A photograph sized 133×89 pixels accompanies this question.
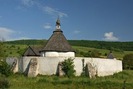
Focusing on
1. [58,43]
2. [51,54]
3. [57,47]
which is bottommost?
[51,54]

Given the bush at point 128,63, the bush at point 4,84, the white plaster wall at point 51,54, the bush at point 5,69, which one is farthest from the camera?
the bush at point 128,63

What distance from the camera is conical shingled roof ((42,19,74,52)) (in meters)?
41.4

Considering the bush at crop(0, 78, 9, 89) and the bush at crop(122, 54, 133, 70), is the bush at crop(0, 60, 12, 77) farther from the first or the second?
the bush at crop(122, 54, 133, 70)

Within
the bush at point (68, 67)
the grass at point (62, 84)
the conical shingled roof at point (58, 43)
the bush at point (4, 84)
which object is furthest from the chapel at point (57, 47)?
the bush at point (4, 84)

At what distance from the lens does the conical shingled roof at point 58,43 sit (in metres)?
41.4

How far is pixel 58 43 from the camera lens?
4188 centimetres

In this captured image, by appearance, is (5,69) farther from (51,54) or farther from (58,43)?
(58,43)

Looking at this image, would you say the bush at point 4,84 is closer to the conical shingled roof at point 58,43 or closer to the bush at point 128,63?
the conical shingled roof at point 58,43

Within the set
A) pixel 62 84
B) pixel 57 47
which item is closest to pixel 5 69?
pixel 57 47

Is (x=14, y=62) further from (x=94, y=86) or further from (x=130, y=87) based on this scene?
(x=130, y=87)

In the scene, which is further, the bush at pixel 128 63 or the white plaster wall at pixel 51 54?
the bush at pixel 128 63

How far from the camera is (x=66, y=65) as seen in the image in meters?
37.5

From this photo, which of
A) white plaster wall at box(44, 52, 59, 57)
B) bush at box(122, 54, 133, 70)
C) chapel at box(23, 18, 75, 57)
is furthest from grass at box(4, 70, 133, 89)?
bush at box(122, 54, 133, 70)

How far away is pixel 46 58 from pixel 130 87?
11.3 metres
